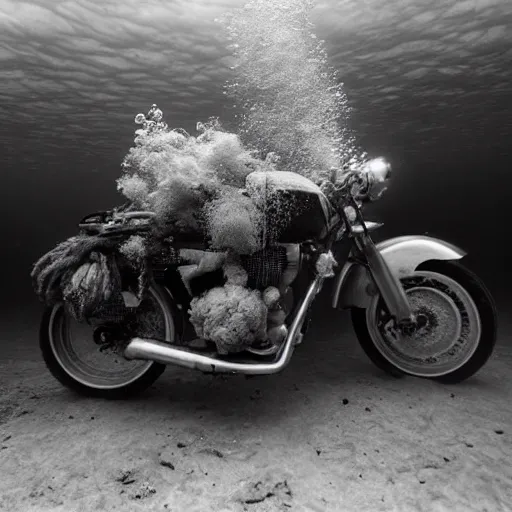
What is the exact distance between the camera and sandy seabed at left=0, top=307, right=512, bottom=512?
2.13 metres

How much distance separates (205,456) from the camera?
8.27 feet

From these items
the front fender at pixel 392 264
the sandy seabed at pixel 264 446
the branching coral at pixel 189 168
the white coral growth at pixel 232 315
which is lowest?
the sandy seabed at pixel 264 446

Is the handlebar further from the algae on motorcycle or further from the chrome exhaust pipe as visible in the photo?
the chrome exhaust pipe

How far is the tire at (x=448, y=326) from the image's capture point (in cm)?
331

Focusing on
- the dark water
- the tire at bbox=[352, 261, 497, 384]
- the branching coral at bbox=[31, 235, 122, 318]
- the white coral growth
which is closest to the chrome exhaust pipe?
the white coral growth

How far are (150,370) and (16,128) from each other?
67.8 ft

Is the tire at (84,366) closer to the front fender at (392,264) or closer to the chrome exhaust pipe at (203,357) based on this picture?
the chrome exhaust pipe at (203,357)

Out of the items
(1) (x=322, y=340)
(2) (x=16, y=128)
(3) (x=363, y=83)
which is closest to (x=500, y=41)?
(3) (x=363, y=83)

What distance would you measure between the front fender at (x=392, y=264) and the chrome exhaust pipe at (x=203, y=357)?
747 mm

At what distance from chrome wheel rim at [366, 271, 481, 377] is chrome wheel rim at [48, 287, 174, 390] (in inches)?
75.2

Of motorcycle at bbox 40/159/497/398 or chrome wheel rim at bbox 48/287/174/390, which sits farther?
chrome wheel rim at bbox 48/287/174/390

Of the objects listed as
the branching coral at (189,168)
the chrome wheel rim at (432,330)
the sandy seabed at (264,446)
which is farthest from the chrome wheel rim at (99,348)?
the chrome wheel rim at (432,330)

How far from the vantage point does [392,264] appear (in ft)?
11.3

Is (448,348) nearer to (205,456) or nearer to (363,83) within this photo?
(205,456)
